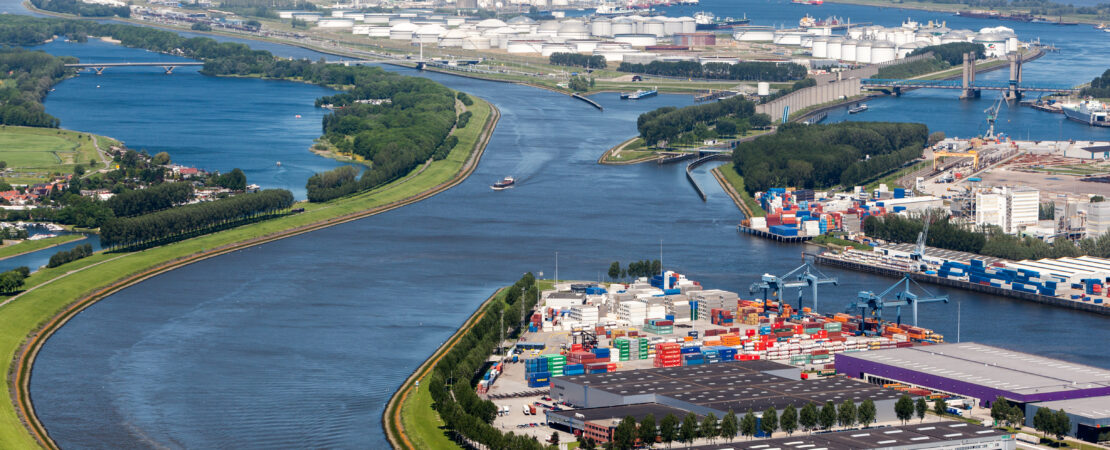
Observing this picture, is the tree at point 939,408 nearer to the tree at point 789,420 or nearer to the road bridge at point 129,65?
the tree at point 789,420

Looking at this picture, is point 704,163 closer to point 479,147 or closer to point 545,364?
point 479,147

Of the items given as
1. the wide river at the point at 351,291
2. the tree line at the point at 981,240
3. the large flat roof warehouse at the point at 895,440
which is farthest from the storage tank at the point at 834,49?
the large flat roof warehouse at the point at 895,440

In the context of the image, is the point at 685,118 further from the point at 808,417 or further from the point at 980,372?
the point at 808,417

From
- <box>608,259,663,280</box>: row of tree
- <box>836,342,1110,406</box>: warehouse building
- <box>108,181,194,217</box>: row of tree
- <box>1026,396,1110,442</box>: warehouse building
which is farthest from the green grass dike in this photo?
<box>1026,396,1110,442</box>: warehouse building

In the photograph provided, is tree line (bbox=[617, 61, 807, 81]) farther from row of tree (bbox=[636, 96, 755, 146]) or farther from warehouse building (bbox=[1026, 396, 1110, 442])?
warehouse building (bbox=[1026, 396, 1110, 442])

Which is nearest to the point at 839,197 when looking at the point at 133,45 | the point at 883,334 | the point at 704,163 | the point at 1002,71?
the point at 704,163
